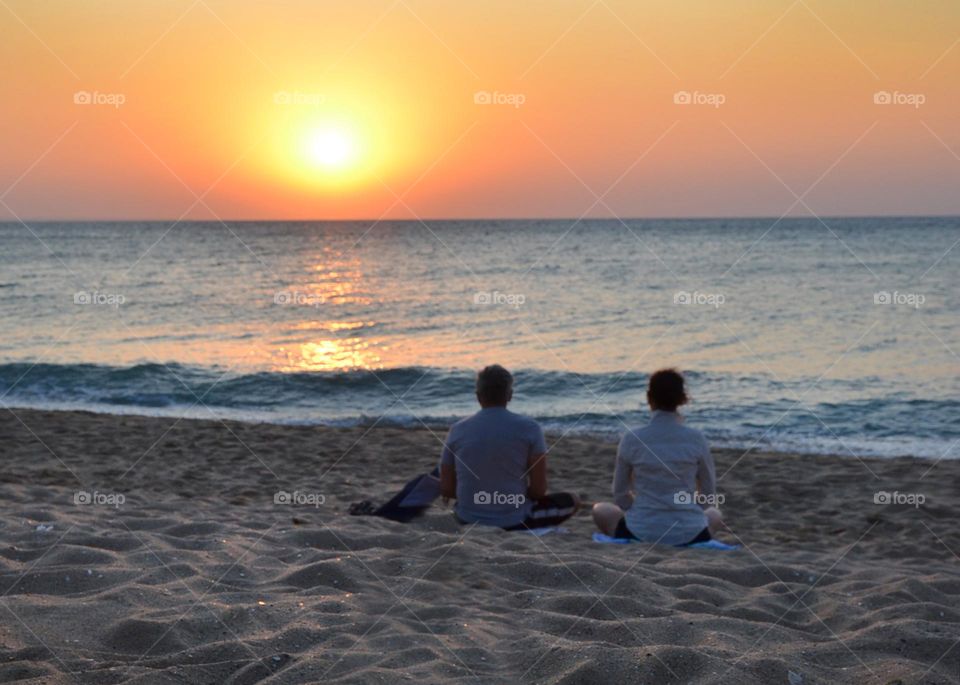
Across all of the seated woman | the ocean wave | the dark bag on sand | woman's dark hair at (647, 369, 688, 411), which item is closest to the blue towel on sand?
the seated woman

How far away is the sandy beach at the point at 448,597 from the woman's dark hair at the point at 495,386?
88 cm

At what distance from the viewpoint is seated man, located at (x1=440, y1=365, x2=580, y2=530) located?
20.3 feet

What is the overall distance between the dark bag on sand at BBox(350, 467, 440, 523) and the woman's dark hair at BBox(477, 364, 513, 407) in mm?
A: 767

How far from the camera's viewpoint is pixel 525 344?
21.0 meters

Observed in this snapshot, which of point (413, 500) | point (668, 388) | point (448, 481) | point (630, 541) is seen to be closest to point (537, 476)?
point (448, 481)

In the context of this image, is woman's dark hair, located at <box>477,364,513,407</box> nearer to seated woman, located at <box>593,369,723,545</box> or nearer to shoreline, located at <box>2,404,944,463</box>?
seated woman, located at <box>593,369,723,545</box>

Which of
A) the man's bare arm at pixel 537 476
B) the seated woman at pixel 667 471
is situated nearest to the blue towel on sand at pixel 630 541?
the seated woman at pixel 667 471

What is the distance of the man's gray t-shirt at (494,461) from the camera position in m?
6.19

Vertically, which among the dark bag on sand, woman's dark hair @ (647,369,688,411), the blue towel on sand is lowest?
the blue towel on sand

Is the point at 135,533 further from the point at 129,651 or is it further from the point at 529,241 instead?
the point at 529,241

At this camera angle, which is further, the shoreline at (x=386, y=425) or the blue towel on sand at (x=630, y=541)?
the shoreline at (x=386, y=425)

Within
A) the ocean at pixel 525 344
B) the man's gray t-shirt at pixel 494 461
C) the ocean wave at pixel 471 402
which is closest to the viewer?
the man's gray t-shirt at pixel 494 461

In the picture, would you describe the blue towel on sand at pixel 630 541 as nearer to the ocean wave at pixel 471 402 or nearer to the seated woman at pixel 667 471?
the seated woman at pixel 667 471

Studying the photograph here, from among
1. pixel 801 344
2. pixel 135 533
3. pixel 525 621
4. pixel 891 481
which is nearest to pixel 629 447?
pixel 525 621
